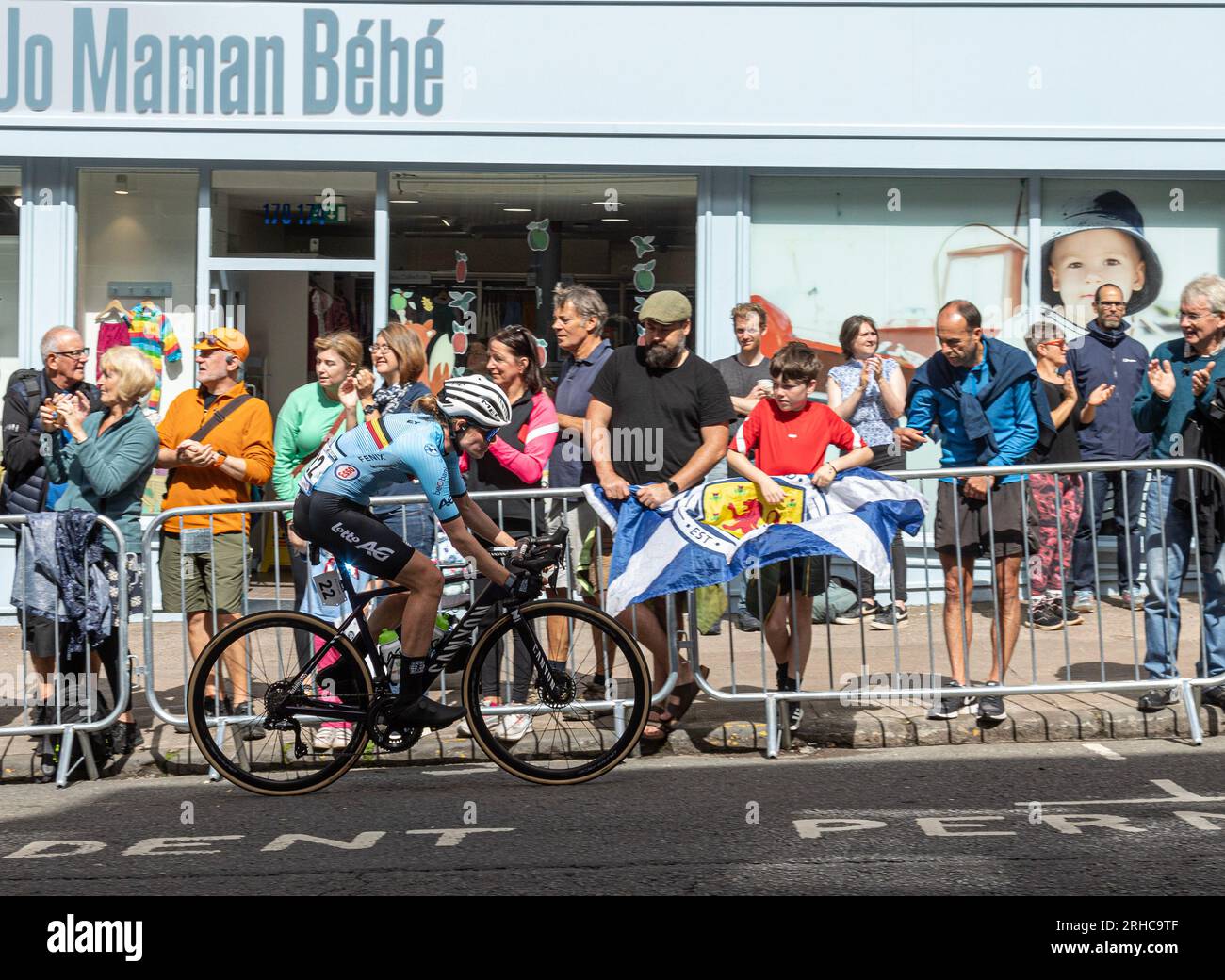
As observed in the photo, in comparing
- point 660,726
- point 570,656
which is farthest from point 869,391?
point 570,656

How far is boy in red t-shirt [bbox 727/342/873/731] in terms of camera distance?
8.06 m

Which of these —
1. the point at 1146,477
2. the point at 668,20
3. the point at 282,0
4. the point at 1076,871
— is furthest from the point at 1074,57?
the point at 1076,871

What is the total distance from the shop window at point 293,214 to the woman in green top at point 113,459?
14.1ft

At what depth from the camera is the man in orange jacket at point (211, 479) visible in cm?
837

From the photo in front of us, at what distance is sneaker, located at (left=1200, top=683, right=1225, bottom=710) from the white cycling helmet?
3943 millimetres

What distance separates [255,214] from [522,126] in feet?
6.99

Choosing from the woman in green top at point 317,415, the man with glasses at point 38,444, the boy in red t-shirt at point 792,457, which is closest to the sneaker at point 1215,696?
the boy in red t-shirt at point 792,457

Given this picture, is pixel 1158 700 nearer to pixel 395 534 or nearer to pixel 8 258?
pixel 395 534

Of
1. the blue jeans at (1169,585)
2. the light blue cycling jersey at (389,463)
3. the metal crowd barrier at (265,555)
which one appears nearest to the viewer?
the light blue cycling jersey at (389,463)

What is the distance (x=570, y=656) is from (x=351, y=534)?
1097 mm

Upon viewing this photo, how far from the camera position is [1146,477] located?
27.4ft

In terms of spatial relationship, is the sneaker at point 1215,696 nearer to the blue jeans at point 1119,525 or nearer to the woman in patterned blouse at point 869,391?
the blue jeans at point 1119,525

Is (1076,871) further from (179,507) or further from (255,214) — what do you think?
(255,214)

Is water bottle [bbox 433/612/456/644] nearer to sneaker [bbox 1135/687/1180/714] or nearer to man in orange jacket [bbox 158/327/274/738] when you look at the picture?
man in orange jacket [bbox 158/327/274/738]
